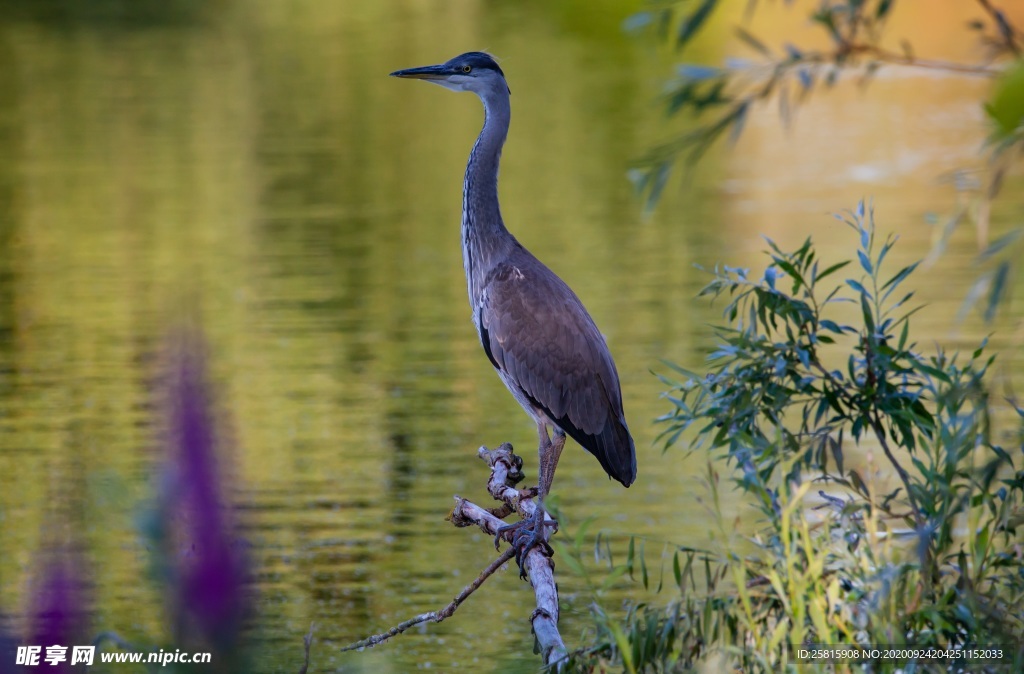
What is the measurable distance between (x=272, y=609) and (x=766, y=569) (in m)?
7.00

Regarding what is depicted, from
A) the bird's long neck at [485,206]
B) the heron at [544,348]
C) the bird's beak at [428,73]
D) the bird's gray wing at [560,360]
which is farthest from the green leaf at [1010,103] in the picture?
the bird's beak at [428,73]

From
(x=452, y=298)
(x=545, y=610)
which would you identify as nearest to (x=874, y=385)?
(x=545, y=610)

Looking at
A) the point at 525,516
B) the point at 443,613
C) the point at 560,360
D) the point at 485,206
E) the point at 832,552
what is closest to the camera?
the point at 832,552

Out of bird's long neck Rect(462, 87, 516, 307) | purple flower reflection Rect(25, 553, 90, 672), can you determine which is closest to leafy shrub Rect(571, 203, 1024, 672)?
bird's long neck Rect(462, 87, 516, 307)

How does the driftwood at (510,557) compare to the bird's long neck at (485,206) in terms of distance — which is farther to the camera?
the bird's long neck at (485,206)

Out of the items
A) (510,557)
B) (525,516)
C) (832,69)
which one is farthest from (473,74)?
(832,69)

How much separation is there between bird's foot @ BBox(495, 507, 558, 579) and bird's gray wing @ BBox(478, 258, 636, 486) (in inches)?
23.1

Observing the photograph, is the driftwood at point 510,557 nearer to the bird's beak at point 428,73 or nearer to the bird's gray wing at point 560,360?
the bird's gray wing at point 560,360

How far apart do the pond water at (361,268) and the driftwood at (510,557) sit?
2.24 feet

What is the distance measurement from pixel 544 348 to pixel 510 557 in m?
1.01

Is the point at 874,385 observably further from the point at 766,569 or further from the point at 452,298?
the point at 452,298

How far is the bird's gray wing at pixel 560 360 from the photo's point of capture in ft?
17.5

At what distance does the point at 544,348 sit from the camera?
5.39 meters

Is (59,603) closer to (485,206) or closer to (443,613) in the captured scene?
(443,613)
